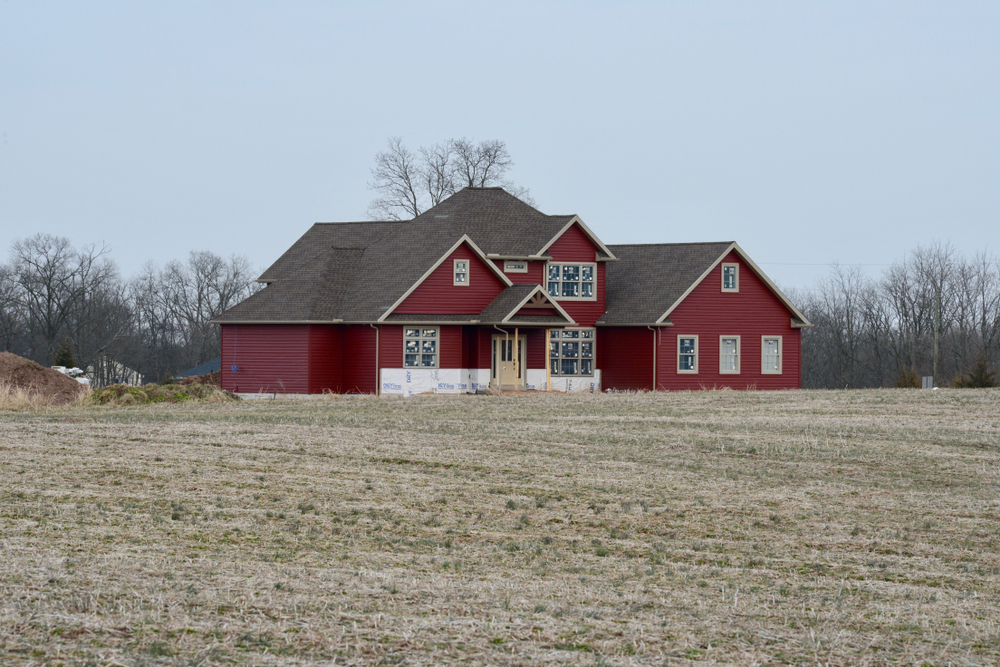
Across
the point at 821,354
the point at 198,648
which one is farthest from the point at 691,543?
the point at 821,354

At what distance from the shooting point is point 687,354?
43.2 metres

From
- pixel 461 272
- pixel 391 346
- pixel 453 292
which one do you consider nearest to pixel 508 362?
pixel 453 292

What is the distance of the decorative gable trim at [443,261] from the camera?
3953 cm

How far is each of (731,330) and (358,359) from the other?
14233 mm

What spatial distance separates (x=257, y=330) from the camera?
41.0 metres

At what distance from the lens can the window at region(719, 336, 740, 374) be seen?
143ft

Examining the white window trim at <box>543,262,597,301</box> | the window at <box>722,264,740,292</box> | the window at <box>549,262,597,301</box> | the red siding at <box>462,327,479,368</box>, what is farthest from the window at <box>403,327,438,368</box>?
the window at <box>722,264,740,292</box>

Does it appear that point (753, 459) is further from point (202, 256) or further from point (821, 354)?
point (202, 256)

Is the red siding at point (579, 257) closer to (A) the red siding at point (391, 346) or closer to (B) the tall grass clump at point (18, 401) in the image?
(A) the red siding at point (391, 346)

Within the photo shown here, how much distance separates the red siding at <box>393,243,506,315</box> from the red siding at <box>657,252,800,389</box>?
278 inches

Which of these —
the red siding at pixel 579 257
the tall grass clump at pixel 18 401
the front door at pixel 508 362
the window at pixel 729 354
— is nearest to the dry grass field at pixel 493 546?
the tall grass clump at pixel 18 401

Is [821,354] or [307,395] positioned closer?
[307,395]

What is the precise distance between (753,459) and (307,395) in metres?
23.4

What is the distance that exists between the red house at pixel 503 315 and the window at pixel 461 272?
0.16 feet
